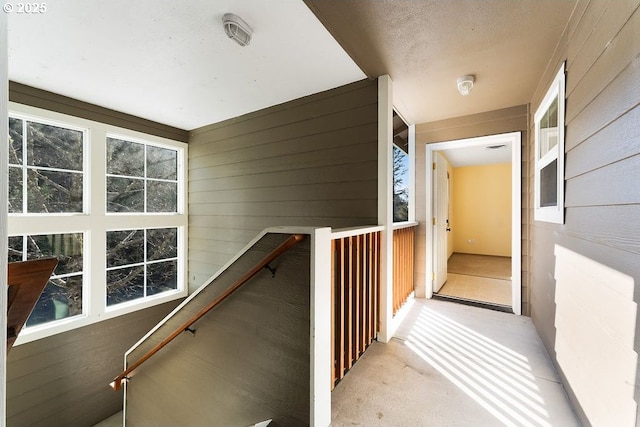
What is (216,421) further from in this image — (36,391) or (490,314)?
(490,314)

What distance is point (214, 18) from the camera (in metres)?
1.65

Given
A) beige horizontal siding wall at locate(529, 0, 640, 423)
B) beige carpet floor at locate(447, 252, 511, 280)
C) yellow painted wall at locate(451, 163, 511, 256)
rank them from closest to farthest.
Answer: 1. beige horizontal siding wall at locate(529, 0, 640, 423)
2. beige carpet floor at locate(447, 252, 511, 280)
3. yellow painted wall at locate(451, 163, 511, 256)

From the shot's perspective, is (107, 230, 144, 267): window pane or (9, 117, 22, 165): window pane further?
(107, 230, 144, 267): window pane

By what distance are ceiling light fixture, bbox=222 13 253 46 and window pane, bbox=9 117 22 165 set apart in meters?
2.57

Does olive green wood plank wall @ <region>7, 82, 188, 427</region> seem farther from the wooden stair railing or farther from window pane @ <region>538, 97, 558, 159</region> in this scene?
window pane @ <region>538, 97, 558, 159</region>

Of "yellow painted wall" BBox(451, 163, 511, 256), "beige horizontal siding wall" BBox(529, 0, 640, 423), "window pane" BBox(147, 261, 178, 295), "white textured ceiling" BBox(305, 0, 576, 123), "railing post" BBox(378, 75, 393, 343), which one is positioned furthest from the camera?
"yellow painted wall" BBox(451, 163, 511, 256)

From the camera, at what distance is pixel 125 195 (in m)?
3.26

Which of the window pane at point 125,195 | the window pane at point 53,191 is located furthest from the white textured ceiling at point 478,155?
the window pane at point 53,191

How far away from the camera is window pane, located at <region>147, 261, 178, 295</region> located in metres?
3.53

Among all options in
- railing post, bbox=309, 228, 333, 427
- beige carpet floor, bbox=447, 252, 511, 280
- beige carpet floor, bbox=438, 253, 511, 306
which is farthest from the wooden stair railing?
beige carpet floor, bbox=447, 252, 511, 280

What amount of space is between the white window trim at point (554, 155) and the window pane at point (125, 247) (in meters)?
4.50

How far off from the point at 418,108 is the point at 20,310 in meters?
3.34

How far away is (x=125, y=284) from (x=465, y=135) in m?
4.77

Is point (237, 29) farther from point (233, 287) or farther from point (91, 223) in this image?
point (91, 223)
